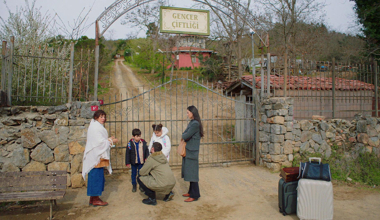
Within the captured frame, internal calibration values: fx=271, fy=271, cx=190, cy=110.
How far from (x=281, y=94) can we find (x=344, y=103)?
2256 millimetres

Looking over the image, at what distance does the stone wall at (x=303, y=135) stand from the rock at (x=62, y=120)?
5.12m

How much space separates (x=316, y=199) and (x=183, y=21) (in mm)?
4805

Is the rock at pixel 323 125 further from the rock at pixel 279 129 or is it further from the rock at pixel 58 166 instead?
the rock at pixel 58 166

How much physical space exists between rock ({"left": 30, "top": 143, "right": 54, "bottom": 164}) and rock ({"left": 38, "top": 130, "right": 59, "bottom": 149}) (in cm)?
8

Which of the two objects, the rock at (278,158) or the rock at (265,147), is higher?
the rock at (265,147)

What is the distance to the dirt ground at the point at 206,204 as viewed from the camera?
14.6 feet

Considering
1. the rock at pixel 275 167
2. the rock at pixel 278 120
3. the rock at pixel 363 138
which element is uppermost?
the rock at pixel 278 120

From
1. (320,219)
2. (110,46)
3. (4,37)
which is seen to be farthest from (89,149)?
(110,46)

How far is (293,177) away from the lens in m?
4.36

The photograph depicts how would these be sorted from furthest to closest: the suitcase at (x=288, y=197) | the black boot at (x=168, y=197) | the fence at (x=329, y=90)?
the fence at (x=329, y=90), the black boot at (x=168, y=197), the suitcase at (x=288, y=197)

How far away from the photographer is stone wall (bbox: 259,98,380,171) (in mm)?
7363

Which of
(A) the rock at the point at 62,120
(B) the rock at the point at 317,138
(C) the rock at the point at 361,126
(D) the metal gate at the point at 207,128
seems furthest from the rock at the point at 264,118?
(A) the rock at the point at 62,120

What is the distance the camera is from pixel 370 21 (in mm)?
13828

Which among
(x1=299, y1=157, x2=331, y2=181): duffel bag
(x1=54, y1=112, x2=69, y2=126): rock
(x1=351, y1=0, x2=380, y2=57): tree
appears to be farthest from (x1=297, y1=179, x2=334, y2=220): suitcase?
(x1=351, y1=0, x2=380, y2=57): tree
